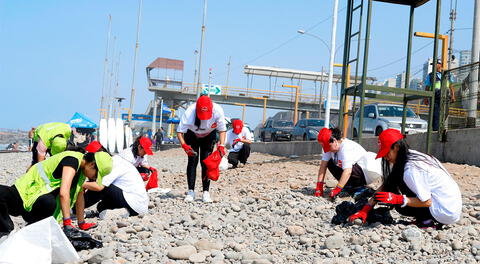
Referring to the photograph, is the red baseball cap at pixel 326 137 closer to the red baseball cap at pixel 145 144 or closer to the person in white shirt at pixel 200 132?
the person in white shirt at pixel 200 132

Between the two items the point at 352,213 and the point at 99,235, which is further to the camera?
the point at 352,213

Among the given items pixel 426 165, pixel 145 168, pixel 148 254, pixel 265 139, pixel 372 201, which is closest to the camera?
pixel 148 254

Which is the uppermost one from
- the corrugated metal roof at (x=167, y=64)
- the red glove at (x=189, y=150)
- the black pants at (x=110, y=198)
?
the corrugated metal roof at (x=167, y=64)

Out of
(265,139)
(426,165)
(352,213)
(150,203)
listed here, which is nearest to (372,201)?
(352,213)

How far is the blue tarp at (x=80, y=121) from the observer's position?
66.8ft

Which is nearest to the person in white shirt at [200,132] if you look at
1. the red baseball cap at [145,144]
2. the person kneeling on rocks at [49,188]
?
the red baseball cap at [145,144]

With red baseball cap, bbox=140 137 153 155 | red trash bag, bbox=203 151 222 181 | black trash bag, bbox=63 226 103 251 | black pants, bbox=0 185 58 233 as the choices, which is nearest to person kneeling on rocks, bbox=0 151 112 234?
black pants, bbox=0 185 58 233

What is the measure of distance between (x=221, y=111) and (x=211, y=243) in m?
2.63

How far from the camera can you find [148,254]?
14.4 feet

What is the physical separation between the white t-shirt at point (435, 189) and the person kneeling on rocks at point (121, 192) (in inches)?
117

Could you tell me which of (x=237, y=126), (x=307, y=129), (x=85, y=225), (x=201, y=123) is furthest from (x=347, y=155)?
(x=307, y=129)

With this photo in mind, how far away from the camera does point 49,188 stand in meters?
4.91

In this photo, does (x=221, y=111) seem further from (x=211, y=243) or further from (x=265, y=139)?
(x=265, y=139)

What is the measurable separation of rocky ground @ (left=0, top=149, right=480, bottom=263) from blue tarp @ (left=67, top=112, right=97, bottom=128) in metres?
14.1
